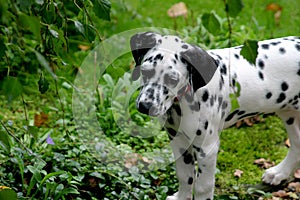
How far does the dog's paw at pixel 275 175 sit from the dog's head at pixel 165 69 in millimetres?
1304

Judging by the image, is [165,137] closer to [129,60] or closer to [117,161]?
[117,161]

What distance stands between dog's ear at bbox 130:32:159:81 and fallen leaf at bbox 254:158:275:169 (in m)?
1.68

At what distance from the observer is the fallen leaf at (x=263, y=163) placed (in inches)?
163

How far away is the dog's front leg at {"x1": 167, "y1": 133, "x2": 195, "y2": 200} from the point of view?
316cm

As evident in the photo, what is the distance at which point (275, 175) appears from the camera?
3.81 meters

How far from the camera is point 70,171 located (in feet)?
11.9

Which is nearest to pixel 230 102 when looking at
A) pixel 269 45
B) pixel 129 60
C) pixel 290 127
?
pixel 269 45

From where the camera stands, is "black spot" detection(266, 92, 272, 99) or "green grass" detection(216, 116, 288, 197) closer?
"black spot" detection(266, 92, 272, 99)

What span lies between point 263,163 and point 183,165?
105 cm

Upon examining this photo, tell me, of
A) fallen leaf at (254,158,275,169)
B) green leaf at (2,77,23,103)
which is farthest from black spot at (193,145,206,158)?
green leaf at (2,77,23,103)

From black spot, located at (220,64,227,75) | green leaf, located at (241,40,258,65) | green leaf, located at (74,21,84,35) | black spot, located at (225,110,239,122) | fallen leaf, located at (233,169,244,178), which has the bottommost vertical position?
fallen leaf, located at (233,169,244,178)

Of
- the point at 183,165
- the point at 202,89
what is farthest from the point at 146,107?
the point at 183,165

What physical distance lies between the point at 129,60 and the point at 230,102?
7.31 feet

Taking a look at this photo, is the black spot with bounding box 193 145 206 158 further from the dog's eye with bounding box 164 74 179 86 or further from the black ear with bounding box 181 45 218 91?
the dog's eye with bounding box 164 74 179 86
